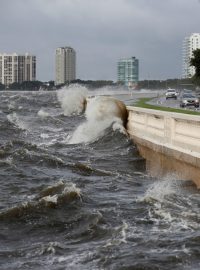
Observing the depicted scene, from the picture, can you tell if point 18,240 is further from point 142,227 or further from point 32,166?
point 32,166

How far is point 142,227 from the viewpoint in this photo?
962cm

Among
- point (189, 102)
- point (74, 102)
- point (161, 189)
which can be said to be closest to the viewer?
point (161, 189)

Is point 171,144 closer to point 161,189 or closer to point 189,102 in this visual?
point 161,189

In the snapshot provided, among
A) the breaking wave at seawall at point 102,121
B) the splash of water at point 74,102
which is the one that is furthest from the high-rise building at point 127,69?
the breaking wave at seawall at point 102,121

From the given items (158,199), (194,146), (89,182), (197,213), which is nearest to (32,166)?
(89,182)

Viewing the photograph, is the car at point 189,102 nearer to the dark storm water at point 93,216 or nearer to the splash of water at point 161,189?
the dark storm water at point 93,216

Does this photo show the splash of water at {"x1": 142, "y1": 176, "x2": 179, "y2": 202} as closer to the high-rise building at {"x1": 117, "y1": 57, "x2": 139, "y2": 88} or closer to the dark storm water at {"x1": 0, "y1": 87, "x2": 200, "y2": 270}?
the dark storm water at {"x1": 0, "y1": 87, "x2": 200, "y2": 270}

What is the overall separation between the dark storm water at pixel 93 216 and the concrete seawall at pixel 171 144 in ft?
1.24

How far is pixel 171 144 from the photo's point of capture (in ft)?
51.0

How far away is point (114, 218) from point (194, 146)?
4.10m

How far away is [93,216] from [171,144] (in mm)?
5569

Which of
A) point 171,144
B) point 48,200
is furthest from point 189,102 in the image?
point 48,200

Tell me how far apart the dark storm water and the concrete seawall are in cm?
38

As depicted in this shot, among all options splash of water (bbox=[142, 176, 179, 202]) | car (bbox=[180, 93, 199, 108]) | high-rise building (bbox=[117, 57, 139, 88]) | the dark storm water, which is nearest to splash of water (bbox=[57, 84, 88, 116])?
car (bbox=[180, 93, 199, 108])
